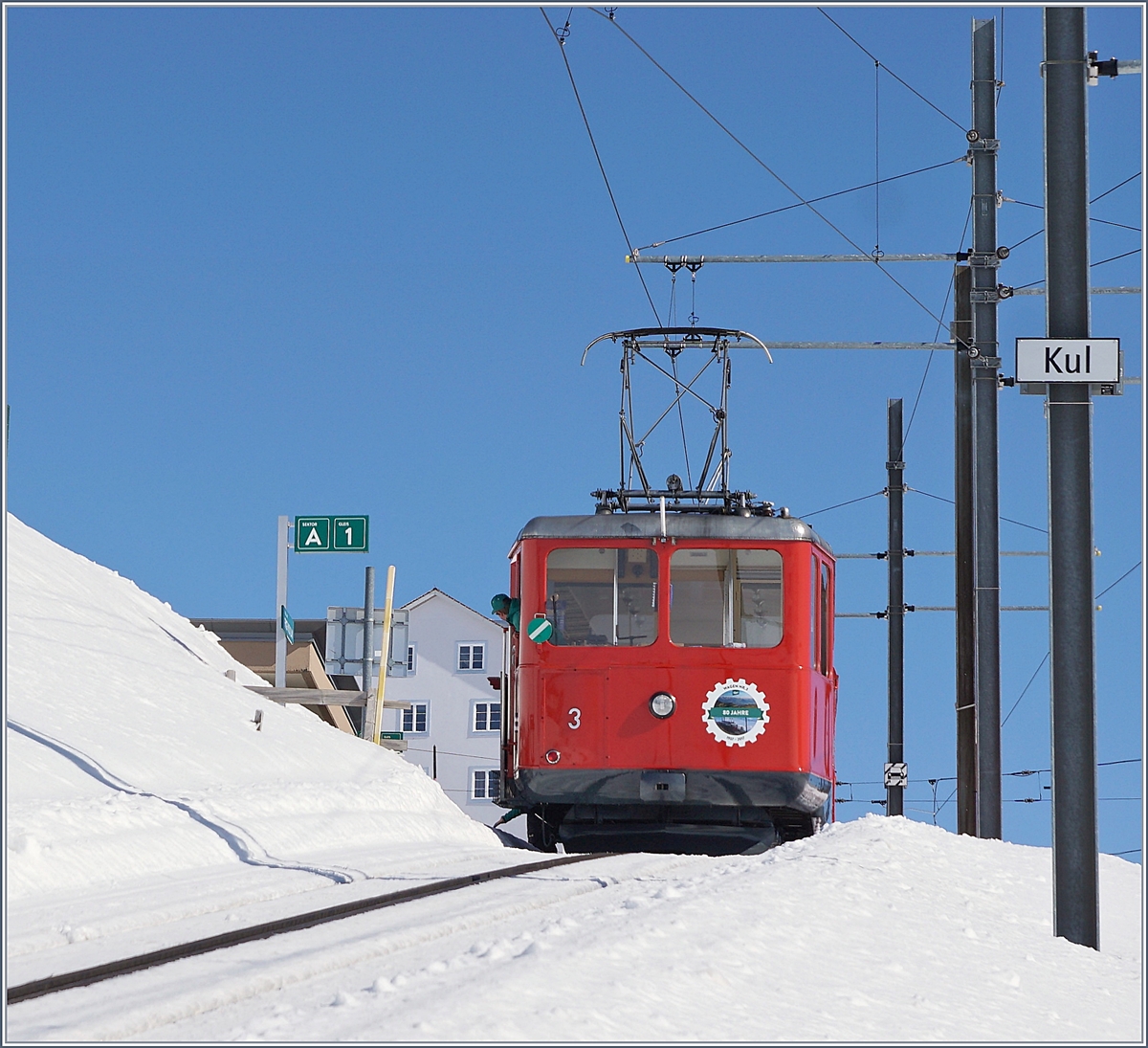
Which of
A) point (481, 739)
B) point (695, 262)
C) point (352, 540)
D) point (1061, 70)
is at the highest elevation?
point (695, 262)

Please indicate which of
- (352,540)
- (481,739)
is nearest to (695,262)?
(352,540)

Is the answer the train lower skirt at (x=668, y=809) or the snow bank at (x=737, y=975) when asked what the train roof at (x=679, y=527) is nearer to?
the train lower skirt at (x=668, y=809)

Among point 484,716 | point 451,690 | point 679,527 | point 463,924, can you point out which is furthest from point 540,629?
point 484,716

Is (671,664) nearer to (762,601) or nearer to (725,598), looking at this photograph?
Answer: (725,598)

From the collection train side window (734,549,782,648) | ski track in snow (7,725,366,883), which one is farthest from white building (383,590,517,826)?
train side window (734,549,782,648)

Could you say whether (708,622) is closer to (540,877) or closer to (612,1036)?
(540,877)

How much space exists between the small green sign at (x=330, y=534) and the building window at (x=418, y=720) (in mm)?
35982

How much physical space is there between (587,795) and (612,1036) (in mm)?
8899

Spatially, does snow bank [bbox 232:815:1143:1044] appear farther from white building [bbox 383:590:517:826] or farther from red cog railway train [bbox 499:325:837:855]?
white building [bbox 383:590:517:826]

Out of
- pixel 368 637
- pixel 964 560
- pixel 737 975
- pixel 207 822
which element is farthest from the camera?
pixel 368 637

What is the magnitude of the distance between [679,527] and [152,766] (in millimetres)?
5457

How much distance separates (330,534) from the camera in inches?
903

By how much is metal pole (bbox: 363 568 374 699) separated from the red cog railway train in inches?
527

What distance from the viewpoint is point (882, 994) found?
631 cm
